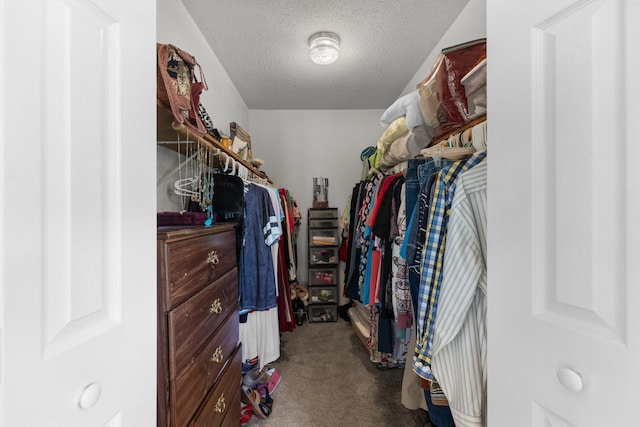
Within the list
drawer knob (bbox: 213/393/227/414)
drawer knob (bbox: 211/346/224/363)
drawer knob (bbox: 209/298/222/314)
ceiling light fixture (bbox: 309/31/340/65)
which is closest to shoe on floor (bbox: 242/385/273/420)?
drawer knob (bbox: 213/393/227/414)

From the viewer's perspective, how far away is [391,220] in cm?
155

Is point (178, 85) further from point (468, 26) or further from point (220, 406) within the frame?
point (468, 26)

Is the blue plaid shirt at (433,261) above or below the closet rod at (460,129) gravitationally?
below

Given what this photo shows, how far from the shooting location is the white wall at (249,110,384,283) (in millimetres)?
3166

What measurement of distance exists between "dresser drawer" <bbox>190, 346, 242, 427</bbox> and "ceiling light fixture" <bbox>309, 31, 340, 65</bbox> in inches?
75.7

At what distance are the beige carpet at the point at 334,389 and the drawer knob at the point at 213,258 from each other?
105cm

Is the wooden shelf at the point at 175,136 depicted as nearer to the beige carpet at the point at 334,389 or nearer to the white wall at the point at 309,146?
the beige carpet at the point at 334,389

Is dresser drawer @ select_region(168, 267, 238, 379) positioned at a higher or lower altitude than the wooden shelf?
lower

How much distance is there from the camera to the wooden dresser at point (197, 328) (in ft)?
2.48
